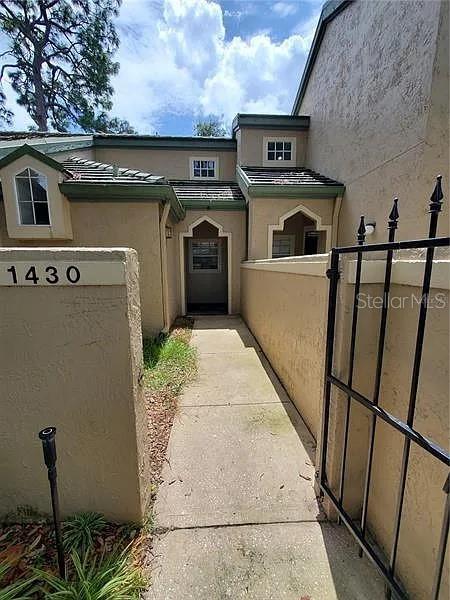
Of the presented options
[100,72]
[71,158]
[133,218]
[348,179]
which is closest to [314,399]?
[133,218]

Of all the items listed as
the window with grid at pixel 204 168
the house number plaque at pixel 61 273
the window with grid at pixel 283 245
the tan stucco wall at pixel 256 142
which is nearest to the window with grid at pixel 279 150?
the tan stucco wall at pixel 256 142

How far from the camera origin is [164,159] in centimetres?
1125

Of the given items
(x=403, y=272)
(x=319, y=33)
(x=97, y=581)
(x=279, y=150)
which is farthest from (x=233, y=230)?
(x=97, y=581)

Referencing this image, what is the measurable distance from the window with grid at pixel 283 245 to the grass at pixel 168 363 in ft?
19.0

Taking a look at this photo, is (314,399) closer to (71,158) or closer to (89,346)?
(89,346)

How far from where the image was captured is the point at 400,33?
18.5 feet

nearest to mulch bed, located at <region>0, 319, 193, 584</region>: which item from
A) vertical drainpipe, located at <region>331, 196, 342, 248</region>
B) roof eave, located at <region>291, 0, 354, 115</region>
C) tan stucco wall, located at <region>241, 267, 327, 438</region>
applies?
tan stucco wall, located at <region>241, 267, 327, 438</region>

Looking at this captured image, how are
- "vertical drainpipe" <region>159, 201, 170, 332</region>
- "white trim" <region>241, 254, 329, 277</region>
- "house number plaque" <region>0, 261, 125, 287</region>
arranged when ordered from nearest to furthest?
"house number plaque" <region>0, 261, 125, 287</region>, "white trim" <region>241, 254, 329, 277</region>, "vertical drainpipe" <region>159, 201, 170, 332</region>

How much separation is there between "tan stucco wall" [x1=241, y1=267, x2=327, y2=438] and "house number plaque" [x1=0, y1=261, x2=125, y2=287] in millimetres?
1766

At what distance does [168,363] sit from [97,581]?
131 inches

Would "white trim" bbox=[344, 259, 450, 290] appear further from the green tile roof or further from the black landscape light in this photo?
the green tile roof

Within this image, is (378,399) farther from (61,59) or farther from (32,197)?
(61,59)

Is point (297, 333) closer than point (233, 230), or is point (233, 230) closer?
point (297, 333)

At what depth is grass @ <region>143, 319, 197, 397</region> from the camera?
13.6ft
